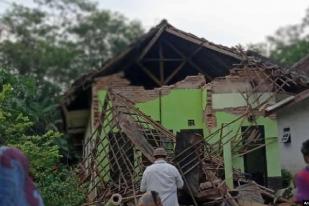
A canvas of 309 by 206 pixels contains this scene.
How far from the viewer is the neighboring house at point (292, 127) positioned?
14.3 meters

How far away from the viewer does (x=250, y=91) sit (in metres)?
15.7

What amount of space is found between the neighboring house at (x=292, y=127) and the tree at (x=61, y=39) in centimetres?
1749

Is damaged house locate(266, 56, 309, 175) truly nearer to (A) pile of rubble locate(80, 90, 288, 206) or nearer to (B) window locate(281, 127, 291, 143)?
(B) window locate(281, 127, 291, 143)

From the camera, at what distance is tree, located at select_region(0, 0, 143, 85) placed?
1286 inches

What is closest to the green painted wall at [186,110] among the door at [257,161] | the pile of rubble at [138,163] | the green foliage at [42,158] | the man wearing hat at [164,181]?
the door at [257,161]

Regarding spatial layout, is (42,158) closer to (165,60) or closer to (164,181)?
(164,181)

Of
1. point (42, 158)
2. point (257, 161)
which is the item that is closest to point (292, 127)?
point (257, 161)

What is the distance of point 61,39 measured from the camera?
121ft

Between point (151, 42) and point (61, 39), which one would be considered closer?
point (151, 42)

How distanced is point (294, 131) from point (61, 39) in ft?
78.4

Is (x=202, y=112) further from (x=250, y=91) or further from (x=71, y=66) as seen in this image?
(x=71, y=66)

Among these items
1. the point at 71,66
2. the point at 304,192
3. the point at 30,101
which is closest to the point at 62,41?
the point at 71,66

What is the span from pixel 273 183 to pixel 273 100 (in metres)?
2.26

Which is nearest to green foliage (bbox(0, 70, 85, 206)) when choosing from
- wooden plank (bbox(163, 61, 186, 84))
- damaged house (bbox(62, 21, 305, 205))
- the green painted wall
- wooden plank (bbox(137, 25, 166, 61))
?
damaged house (bbox(62, 21, 305, 205))
